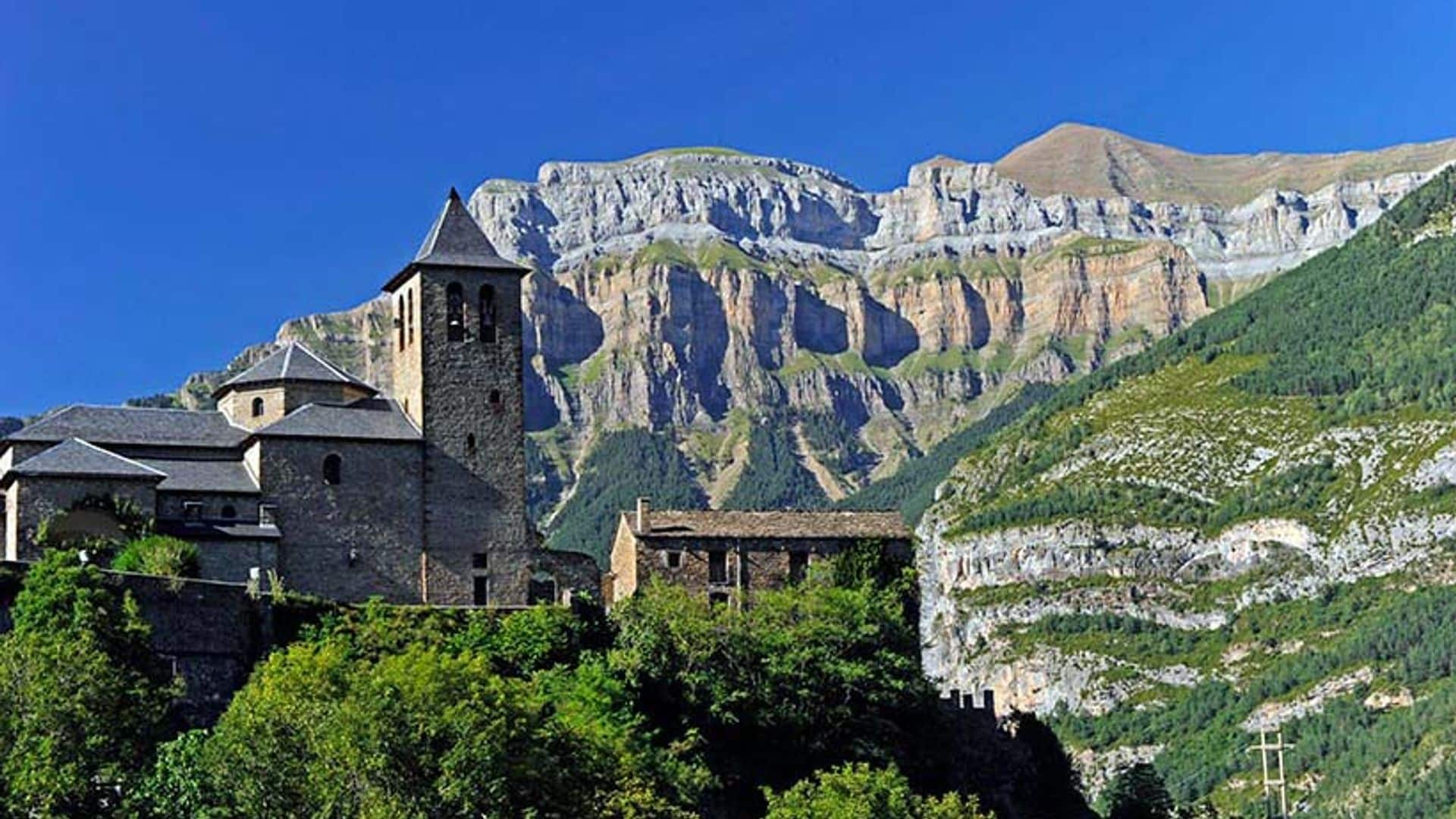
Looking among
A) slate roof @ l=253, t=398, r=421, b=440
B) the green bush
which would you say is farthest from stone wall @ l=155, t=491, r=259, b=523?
the green bush

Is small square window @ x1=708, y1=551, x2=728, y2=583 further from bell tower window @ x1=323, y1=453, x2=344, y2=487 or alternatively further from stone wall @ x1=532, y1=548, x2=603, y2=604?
bell tower window @ x1=323, y1=453, x2=344, y2=487

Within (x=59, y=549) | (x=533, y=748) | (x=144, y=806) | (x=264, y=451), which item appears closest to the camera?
(x=144, y=806)

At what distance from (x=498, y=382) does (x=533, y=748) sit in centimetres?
2466

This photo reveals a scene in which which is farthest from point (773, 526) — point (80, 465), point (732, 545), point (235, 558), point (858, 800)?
point (80, 465)

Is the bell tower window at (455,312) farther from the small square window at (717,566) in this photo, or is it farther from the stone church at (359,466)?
the small square window at (717,566)

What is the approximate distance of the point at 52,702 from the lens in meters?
60.1

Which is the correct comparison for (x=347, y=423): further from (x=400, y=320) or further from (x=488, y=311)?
(x=488, y=311)

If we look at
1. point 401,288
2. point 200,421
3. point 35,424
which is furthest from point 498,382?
point 35,424

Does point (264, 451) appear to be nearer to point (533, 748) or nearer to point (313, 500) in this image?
point (313, 500)

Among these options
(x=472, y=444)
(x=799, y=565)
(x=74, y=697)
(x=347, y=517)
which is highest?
(x=472, y=444)

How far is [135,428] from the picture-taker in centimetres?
8312

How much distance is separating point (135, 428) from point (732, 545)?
23.6 m

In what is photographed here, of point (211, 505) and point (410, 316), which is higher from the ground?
point (410, 316)

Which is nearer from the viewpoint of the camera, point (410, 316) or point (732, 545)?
point (410, 316)
